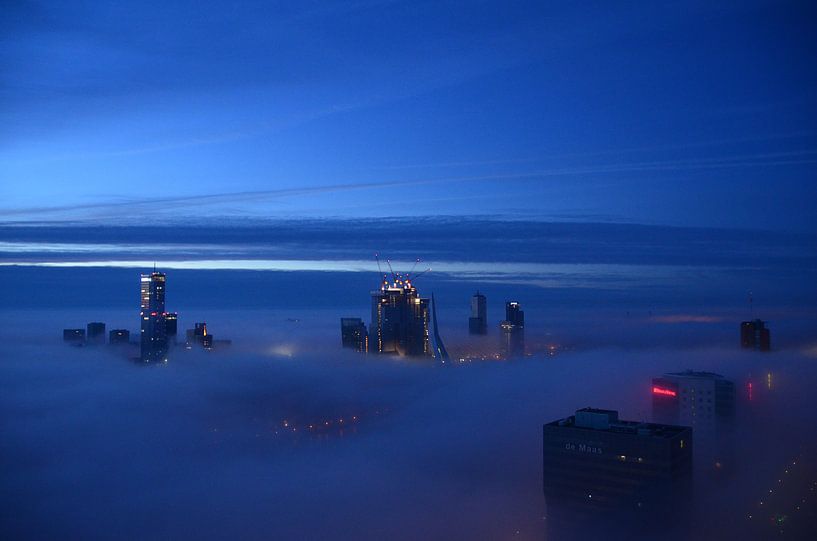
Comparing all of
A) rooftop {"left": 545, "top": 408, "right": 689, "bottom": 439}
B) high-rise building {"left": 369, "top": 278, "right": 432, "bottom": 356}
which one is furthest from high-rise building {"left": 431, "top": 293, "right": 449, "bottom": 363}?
rooftop {"left": 545, "top": 408, "right": 689, "bottom": 439}

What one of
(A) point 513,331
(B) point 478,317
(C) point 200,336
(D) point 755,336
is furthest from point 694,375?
(C) point 200,336

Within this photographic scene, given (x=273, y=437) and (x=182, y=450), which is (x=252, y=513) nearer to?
(x=182, y=450)

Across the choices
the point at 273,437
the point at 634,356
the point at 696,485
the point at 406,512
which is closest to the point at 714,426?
the point at 634,356

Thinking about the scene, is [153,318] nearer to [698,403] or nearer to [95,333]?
[95,333]

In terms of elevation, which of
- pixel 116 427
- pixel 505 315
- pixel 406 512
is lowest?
pixel 406 512

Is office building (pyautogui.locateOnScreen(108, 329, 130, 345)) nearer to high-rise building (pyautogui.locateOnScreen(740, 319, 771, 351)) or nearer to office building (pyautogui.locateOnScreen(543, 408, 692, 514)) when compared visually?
office building (pyautogui.locateOnScreen(543, 408, 692, 514))

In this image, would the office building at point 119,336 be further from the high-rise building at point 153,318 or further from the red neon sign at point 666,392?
the red neon sign at point 666,392
